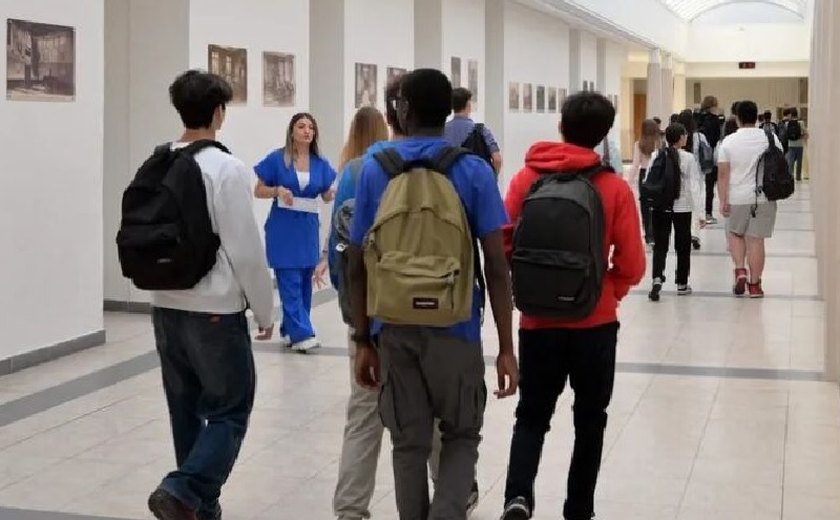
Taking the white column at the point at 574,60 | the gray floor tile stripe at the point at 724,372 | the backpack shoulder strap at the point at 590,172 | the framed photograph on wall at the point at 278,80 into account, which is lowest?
the gray floor tile stripe at the point at 724,372

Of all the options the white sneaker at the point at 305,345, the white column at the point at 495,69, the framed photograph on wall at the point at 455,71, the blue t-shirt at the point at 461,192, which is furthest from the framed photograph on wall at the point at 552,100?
the blue t-shirt at the point at 461,192

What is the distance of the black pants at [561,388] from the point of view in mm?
5520

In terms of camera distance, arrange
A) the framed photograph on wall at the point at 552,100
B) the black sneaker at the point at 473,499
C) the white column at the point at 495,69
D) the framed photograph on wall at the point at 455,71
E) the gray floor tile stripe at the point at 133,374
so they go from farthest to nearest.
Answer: the framed photograph on wall at the point at 552,100 → the white column at the point at 495,69 → the framed photograph on wall at the point at 455,71 → the gray floor tile stripe at the point at 133,374 → the black sneaker at the point at 473,499

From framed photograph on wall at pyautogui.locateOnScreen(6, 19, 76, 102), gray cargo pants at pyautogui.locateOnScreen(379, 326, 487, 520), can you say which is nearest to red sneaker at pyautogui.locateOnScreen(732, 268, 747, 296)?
framed photograph on wall at pyautogui.locateOnScreen(6, 19, 76, 102)

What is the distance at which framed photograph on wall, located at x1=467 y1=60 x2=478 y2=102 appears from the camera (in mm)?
24439

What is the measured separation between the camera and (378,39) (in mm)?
18641

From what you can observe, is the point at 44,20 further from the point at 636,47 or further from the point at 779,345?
the point at 636,47

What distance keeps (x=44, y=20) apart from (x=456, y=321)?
680 cm

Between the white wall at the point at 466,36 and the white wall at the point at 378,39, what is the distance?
2.53 metres

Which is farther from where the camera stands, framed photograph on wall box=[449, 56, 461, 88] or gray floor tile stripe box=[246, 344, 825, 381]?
framed photograph on wall box=[449, 56, 461, 88]

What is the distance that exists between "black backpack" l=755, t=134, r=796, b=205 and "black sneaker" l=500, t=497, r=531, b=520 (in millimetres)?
8457

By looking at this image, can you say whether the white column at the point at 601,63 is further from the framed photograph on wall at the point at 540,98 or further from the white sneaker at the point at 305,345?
the white sneaker at the point at 305,345

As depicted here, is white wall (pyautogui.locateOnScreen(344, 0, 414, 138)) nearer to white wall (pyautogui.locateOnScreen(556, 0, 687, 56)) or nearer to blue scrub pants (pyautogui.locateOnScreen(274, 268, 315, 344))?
blue scrub pants (pyautogui.locateOnScreen(274, 268, 315, 344))

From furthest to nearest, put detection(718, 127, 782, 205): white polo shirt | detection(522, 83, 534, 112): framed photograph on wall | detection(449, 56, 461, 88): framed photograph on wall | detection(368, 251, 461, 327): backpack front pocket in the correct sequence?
detection(522, 83, 534, 112): framed photograph on wall, detection(449, 56, 461, 88): framed photograph on wall, detection(718, 127, 782, 205): white polo shirt, detection(368, 251, 461, 327): backpack front pocket
